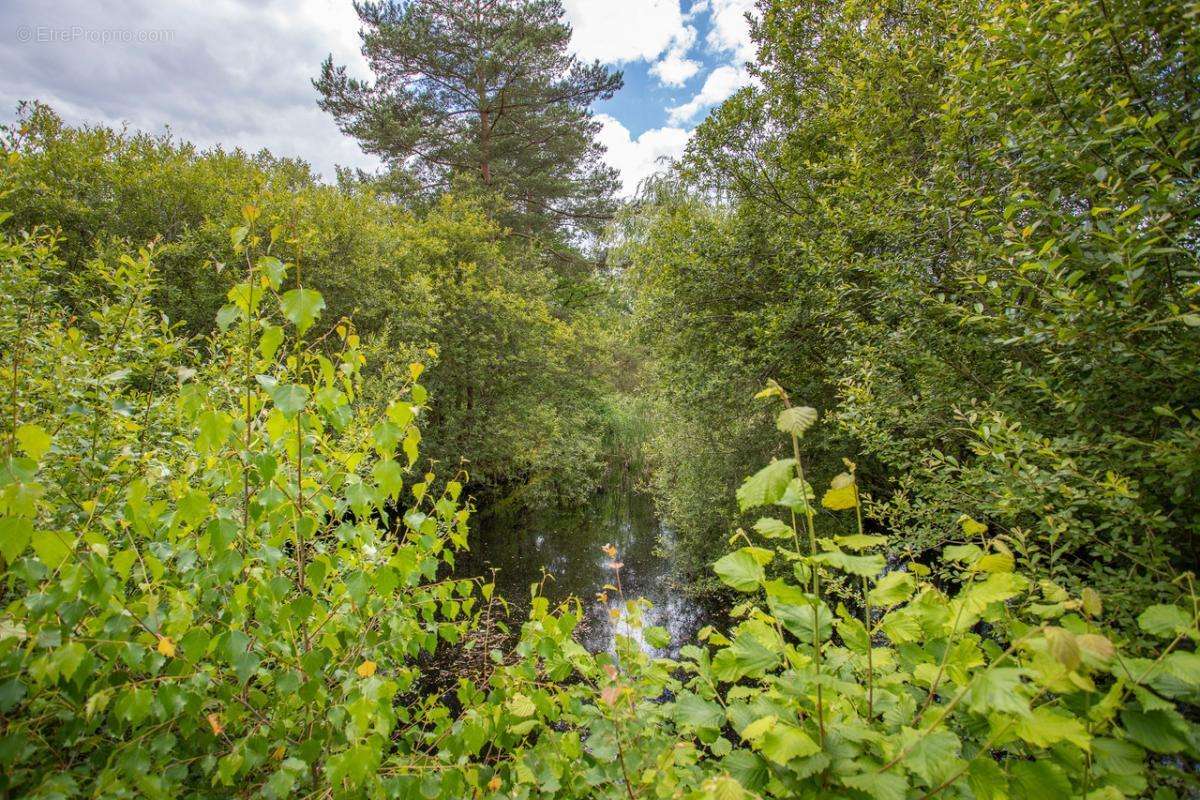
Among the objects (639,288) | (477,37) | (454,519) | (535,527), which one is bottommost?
(535,527)

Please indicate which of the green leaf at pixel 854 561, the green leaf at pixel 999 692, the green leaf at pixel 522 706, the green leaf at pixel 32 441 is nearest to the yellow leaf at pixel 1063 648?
the green leaf at pixel 999 692

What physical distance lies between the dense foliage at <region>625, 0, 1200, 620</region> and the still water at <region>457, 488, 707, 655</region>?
1.15m

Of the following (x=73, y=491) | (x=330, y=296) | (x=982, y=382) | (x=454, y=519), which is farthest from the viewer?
(x=330, y=296)

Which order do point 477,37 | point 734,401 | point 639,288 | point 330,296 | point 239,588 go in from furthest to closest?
point 477,37
point 330,296
point 639,288
point 734,401
point 239,588

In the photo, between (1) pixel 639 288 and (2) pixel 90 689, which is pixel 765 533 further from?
(1) pixel 639 288

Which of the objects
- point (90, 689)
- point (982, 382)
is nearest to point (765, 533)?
point (90, 689)

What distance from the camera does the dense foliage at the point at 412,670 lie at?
0.91 meters

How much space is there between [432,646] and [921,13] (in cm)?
610

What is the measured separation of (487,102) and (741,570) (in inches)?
586

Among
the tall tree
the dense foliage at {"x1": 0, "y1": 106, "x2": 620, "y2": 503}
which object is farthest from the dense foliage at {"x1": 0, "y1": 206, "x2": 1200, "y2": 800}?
the tall tree

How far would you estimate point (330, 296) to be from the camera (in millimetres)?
9180

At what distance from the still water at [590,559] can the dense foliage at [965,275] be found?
3.78 ft

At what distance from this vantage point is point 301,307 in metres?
1.25

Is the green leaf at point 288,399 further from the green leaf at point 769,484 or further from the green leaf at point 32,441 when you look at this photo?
the green leaf at point 769,484
